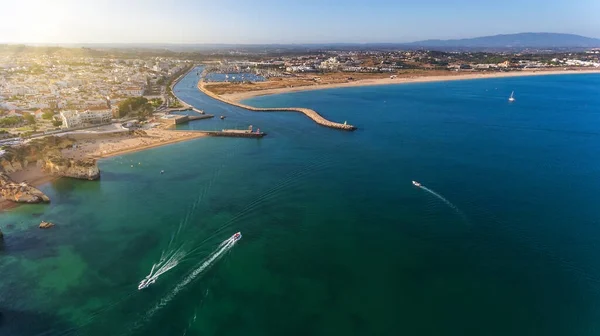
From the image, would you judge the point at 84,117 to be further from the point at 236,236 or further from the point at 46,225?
the point at 236,236

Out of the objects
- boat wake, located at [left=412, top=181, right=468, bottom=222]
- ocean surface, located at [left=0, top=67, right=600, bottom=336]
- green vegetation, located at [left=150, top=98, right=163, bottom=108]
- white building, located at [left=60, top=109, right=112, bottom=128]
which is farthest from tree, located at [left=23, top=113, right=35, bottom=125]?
boat wake, located at [left=412, top=181, right=468, bottom=222]

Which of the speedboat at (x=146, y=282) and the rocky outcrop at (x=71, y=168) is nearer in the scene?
the speedboat at (x=146, y=282)

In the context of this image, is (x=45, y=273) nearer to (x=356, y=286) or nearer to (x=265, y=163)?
(x=356, y=286)

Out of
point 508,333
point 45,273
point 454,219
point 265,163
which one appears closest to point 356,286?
point 508,333

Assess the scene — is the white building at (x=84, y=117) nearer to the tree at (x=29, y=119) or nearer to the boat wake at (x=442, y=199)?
the tree at (x=29, y=119)

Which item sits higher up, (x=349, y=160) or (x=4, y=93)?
(x=4, y=93)

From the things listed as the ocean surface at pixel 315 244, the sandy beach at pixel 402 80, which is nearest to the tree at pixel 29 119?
the ocean surface at pixel 315 244

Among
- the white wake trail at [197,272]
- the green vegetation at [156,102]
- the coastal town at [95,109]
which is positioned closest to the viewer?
the white wake trail at [197,272]

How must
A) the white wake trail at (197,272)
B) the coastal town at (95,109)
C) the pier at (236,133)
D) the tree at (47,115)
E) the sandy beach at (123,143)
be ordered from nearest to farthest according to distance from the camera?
1. the white wake trail at (197,272)
2. the coastal town at (95,109)
3. the sandy beach at (123,143)
4. the pier at (236,133)
5. the tree at (47,115)
